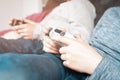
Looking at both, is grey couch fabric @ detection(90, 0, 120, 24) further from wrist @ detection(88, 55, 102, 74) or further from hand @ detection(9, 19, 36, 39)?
wrist @ detection(88, 55, 102, 74)

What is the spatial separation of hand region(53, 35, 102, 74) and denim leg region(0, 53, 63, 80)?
5 cm

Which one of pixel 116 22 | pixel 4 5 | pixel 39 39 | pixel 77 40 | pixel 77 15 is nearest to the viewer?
pixel 77 40

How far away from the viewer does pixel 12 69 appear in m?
0.56

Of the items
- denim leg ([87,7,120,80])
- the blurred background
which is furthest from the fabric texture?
the blurred background

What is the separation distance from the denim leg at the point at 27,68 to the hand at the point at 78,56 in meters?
Answer: 0.05

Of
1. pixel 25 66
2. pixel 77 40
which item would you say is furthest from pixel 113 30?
pixel 25 66

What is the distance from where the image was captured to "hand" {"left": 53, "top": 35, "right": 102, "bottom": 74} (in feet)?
2.24

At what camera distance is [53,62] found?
27.8 inches

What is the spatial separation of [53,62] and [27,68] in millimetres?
137

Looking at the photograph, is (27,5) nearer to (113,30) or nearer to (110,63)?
(113,30)

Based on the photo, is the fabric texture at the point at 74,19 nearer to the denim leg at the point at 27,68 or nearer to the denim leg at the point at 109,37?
the denim leg at the point at 109,37

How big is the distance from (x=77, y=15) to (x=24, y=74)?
2.48ft

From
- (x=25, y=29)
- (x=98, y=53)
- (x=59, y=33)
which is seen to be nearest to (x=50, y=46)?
(x=59, y=33)

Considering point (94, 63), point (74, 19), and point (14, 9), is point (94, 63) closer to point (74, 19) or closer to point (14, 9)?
point (74, 19)
